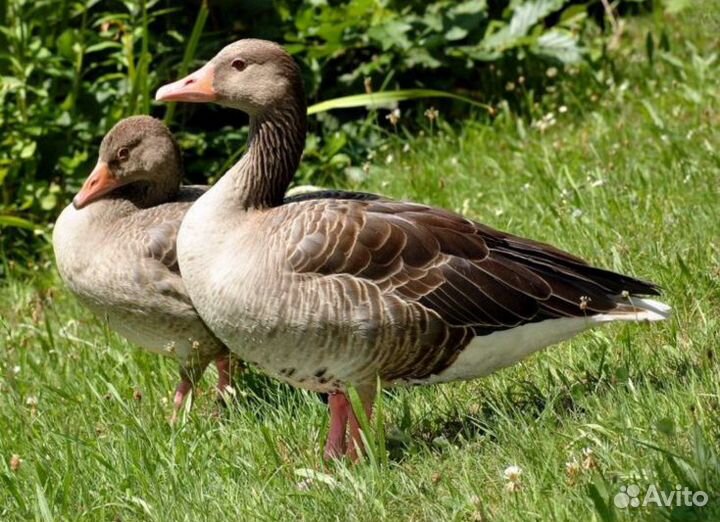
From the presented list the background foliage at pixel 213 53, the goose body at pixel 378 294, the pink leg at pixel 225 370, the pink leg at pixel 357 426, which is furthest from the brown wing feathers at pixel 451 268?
the background foliage at pixel 213 53

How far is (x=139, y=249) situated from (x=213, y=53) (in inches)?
135

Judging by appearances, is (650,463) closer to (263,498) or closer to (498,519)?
(498,519)

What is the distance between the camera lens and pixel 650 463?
394 cm

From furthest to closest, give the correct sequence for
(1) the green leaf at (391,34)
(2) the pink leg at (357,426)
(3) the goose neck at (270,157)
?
(1) the green leaf at (391,34) < (3) the goose neck at (270,157) < (2) the pink leg at (357,426)

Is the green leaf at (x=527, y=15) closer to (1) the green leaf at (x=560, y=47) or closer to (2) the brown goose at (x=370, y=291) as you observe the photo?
(1) the green leaf at (x=560, y=47)

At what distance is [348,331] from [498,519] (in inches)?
45.2

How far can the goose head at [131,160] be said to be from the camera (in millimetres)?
5980

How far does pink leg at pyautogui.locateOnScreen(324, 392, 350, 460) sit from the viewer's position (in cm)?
486

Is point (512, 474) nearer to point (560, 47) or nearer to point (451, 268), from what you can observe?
point (451, 268)

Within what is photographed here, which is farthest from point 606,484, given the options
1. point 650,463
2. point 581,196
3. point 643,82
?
point 643,82

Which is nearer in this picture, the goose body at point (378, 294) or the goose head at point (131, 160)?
the goose body at point (378, 294)

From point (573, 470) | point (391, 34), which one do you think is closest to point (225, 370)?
point (573, 470)

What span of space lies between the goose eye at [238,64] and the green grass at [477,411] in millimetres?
1382

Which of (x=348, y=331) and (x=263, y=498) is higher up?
(x=348, y=331)
